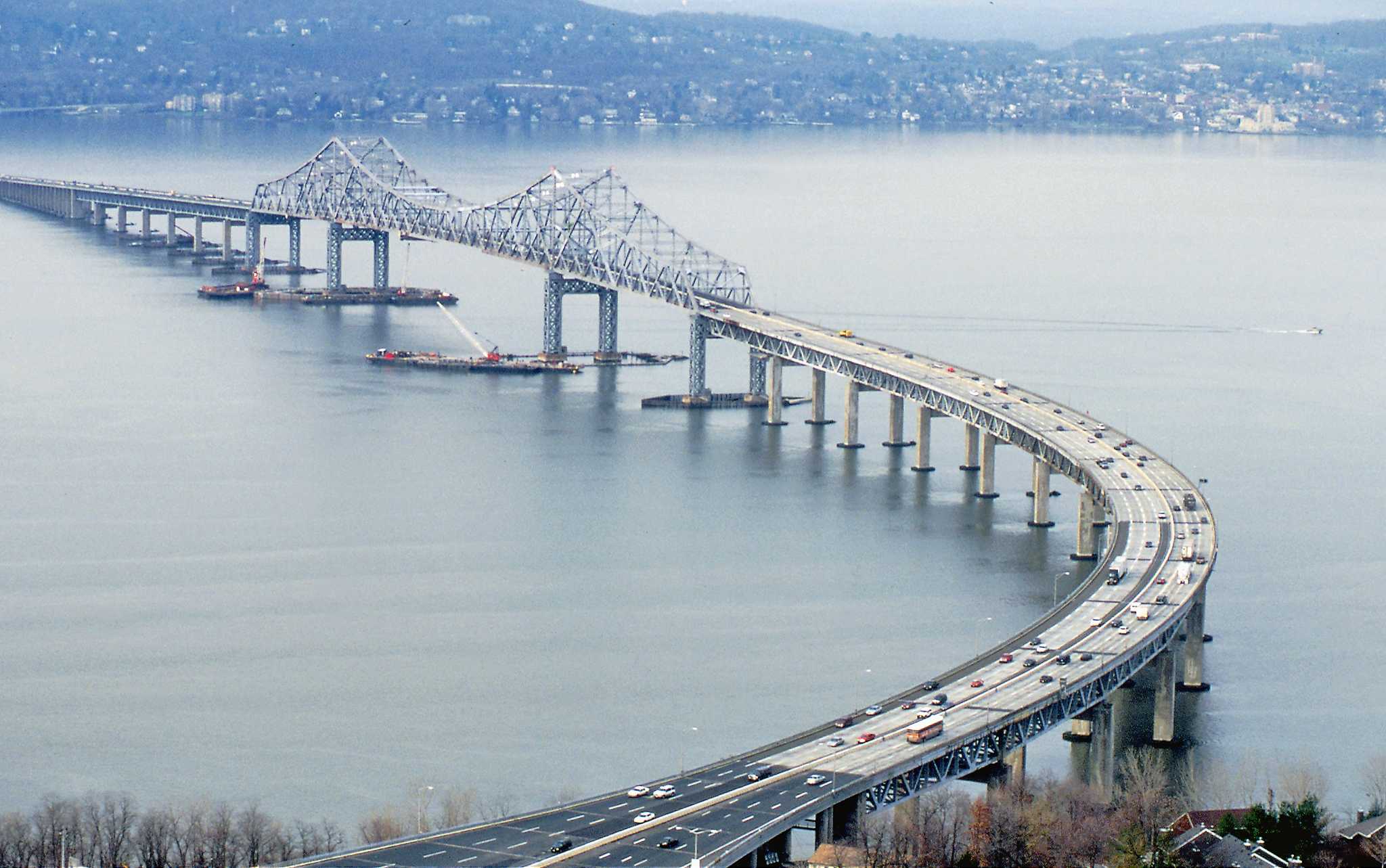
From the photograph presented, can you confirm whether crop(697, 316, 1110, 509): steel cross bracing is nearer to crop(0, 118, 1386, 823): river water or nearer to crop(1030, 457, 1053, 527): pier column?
crop(1030, 457, 1053, 527): pier column

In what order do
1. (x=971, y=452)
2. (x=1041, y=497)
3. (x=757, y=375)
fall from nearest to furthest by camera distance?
(x=1041, y=497) → (x=971, y=452) → (x=757, y=375)

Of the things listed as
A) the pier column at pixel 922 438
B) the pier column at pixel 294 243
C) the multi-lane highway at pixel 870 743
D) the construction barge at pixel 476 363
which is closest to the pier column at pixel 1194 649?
the multi-lane highway at pixel 870 743

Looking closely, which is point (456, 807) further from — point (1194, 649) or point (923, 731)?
point (1194, 649)

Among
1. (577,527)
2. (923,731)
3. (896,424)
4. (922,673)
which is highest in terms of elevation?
(896,424)

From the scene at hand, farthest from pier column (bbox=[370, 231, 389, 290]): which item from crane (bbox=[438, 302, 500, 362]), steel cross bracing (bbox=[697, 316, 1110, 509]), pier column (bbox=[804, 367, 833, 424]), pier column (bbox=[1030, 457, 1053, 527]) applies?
pier column (bbox=[1030, 457, 1053, 527])

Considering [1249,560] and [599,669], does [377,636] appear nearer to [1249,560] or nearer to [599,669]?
[599,669]


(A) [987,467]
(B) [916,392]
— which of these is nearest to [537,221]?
(B) [916,392]
